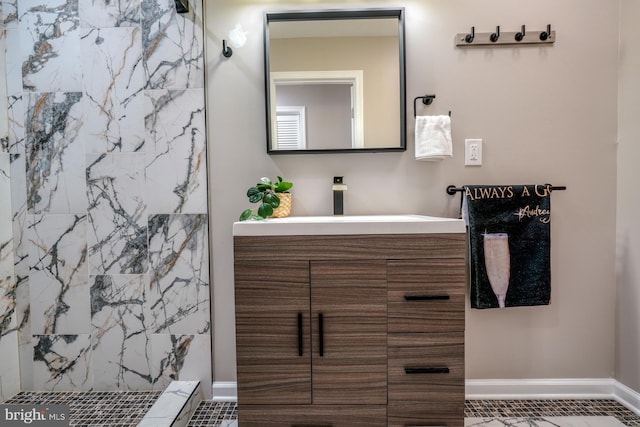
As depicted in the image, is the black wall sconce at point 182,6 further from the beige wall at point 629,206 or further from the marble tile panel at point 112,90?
the beige wall at point 629,206

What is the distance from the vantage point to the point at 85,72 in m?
1.59

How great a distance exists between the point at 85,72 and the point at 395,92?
1.57 m

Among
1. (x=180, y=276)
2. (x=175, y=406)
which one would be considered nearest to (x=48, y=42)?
(x=180, y=276)

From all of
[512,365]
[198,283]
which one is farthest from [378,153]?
[512,365]

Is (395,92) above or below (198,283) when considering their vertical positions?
above

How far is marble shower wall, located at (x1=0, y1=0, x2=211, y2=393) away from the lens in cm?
158

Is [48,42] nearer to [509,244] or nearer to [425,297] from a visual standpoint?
[425,297]

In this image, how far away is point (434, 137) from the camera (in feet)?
4.90

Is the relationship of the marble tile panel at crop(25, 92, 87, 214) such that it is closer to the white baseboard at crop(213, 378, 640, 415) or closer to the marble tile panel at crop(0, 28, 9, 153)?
the marble tile panel at crop(0, 28, 9, 153)

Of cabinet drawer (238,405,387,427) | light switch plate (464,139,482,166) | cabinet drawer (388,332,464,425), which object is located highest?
light switch plate (464,139,482,166)

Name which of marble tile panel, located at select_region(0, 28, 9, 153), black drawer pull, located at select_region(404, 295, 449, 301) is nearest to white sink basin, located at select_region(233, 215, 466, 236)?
black drawer pull, located at select_region(404, 295, 449, 301)

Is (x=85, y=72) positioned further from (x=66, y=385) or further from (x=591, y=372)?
(x=591, y=372)

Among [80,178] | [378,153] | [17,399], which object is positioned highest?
[378,153]

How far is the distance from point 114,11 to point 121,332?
1.62 m
